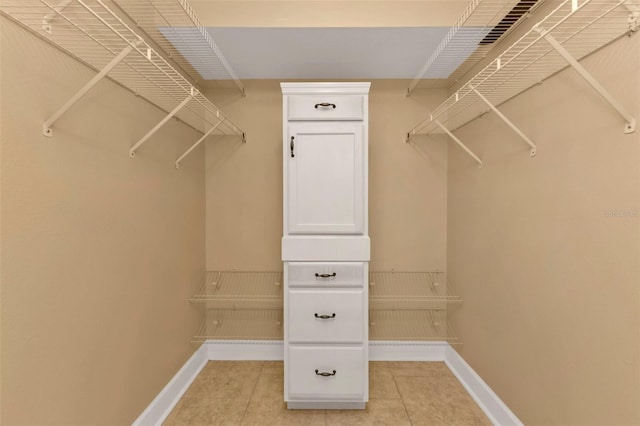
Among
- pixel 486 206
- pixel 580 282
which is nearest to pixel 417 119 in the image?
pixel 486 206

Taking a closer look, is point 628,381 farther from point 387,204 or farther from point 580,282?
point 387,204

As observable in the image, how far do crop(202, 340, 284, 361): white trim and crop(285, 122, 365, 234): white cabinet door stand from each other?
117cm

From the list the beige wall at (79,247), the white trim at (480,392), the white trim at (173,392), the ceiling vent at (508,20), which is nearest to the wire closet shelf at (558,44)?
the ceiling vent at (508,20)

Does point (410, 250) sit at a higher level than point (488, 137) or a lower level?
lower

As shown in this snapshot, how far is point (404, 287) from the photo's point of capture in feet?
8.41

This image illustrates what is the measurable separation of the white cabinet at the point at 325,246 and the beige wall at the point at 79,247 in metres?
0.76

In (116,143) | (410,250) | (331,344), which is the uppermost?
(116,143)

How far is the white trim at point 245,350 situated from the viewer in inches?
101

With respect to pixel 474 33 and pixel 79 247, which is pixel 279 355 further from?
pixel 474 33

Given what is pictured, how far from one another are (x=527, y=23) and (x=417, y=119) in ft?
3.34

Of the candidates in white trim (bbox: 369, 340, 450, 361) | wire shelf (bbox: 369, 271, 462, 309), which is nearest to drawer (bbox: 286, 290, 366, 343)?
wire shelf (bbox: 369, 271, 462, 309)

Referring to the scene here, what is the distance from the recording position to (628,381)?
40.4 inches

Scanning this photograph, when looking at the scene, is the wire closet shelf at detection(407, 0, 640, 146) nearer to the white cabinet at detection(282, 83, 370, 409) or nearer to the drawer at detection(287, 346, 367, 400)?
the white cabinet at detection(282, 83, 370, 409)

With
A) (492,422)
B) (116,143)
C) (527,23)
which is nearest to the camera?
(116,143)
